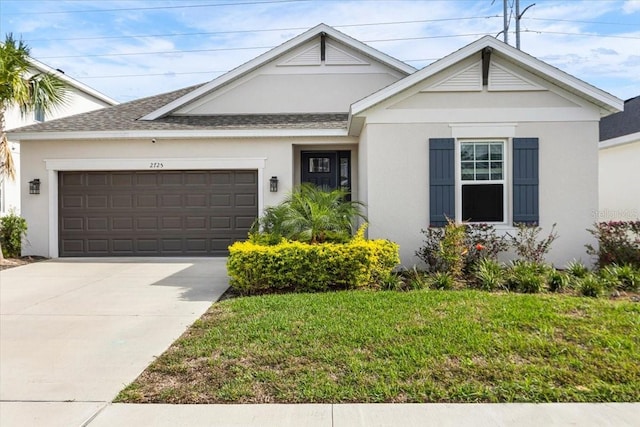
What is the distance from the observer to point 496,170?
30.1 ft

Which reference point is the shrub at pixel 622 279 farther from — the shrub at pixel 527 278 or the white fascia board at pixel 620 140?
the white fascia board at pixel 620 140

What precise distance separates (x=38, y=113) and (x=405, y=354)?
62.7ft

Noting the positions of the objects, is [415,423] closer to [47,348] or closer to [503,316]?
[503,316]

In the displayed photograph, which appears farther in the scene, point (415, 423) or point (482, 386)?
point (482, 386)

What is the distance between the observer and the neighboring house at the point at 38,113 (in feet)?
→ 53.2

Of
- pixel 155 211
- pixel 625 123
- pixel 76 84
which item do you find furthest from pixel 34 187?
pixel 625 123

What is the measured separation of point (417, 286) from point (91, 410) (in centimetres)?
515

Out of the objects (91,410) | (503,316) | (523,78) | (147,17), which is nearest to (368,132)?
(523,78)

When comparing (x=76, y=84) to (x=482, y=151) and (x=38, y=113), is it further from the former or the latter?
(x=482, y=151)

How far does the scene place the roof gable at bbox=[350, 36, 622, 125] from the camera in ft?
28.5

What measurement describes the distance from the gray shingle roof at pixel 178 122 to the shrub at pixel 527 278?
18.6ft

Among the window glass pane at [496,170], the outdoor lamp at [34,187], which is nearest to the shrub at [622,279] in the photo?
the window glass pane at [496,170]

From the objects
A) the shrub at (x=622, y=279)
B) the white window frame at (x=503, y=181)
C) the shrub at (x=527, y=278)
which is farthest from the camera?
the white window frame at (x=503, y=181)

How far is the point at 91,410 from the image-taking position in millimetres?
3650
